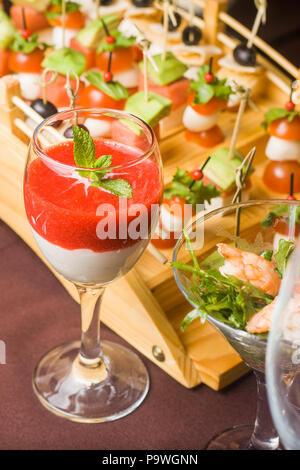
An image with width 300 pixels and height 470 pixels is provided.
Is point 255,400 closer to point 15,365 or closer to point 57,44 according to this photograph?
point 15,365

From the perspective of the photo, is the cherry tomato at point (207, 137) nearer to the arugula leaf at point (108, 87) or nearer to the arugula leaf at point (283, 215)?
the arugula leaf at point (108, 87)

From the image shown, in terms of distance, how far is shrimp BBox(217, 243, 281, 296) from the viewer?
98 cm

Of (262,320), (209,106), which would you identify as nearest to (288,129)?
(209,106)

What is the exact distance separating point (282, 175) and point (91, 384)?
623 millimetres

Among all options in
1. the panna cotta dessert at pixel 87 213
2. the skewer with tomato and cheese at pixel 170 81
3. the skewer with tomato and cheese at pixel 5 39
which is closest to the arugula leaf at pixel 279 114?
the skewer with tomato and cheese at pixel 170 81

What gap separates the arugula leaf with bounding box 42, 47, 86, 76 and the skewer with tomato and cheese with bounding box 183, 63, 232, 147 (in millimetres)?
270

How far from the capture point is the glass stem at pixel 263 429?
1.12 metres

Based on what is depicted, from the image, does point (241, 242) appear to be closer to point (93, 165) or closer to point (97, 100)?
point (93, 165)

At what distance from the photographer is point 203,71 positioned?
1553 mm

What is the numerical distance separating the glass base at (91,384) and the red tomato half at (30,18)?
3.11 ft

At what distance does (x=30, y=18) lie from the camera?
74.1 inches

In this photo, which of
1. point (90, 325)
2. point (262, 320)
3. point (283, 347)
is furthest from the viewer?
point (90, 325)
